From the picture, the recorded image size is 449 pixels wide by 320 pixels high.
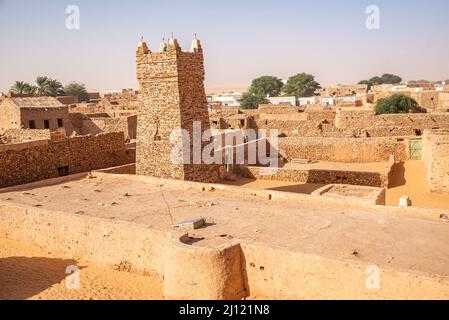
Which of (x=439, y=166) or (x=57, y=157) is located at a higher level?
(x=57, y=157)

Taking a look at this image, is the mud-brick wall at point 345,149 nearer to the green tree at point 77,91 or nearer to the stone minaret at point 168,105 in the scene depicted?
the stone minaret at point 168,105

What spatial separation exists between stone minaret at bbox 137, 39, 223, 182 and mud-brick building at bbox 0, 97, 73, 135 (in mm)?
13240

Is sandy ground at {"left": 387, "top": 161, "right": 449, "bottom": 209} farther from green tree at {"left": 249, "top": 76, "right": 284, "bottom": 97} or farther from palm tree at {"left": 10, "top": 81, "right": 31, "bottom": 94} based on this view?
green tree at {"left": 249, "top": 76, "right": 284, "bottom": 97}

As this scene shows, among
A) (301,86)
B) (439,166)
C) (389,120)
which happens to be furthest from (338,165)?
(301,86)

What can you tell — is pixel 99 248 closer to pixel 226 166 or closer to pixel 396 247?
pixel 396 247

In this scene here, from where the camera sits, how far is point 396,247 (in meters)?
6.89

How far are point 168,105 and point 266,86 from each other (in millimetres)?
70468

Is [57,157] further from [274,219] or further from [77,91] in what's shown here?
[77,91]

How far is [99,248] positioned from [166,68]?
6586mm

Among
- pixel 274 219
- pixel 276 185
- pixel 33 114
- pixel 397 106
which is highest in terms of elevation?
pixel 397 106

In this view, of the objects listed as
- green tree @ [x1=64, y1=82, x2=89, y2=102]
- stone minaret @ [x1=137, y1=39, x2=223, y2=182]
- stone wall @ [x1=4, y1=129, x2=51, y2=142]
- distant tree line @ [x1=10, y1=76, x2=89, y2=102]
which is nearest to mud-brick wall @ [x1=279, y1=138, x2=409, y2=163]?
stone minaret @ [x1=137, y1=39, x2=223, y2=182]

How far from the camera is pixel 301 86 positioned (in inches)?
3196

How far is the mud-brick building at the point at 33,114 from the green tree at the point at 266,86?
191 feet

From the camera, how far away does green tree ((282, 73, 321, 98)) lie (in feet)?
266
